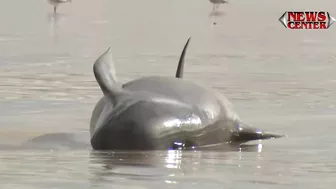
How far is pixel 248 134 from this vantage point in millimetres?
10867

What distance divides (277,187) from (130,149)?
80.9 inches

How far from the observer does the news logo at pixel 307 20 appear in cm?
3335

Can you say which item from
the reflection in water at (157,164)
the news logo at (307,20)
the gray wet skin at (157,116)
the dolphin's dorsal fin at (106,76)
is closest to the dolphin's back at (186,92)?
the gray wet skin at (157,116)

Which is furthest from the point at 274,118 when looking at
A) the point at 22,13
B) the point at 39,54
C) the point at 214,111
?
the point at 22,13

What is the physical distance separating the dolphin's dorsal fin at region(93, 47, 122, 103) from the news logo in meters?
22.8

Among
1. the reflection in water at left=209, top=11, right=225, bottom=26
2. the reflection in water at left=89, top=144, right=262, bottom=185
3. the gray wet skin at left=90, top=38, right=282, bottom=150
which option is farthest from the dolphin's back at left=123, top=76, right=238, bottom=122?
the reflection in water at left=209, top=11, right=225, bottom=26

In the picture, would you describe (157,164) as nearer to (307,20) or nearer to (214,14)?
(307,20)

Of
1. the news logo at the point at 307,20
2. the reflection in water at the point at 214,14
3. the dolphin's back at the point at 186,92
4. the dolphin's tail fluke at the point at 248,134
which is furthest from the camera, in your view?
the reflection in water at the point at 214,14

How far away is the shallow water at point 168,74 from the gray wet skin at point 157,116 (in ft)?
0.55

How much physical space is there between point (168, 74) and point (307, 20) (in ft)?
55.5

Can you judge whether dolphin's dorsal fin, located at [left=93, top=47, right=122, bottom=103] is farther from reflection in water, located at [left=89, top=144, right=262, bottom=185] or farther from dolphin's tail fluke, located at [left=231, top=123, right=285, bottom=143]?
dolphin's tail fluke, located at [left=231, top=123, right=285, bottom=143]

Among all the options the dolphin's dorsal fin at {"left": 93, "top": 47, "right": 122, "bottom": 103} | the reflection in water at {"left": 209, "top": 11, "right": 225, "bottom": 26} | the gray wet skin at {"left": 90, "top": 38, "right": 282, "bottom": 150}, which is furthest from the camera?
the reflection in water at {"left": 209, "top": 11, "right": 225, "bottom": 26}

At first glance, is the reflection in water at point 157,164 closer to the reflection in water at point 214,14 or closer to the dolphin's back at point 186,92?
the dolphin's back at point 186,92

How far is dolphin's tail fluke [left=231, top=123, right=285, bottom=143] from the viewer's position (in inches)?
426
